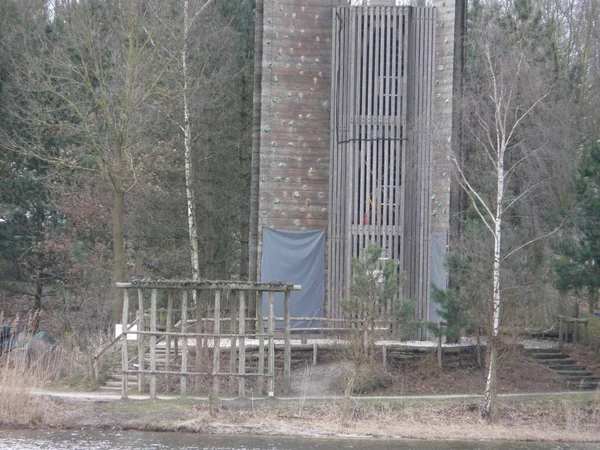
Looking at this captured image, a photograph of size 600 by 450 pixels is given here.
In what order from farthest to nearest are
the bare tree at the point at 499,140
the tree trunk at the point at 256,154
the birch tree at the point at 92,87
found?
the birch tree at the point at 92,87 → the tree trunk at the point at 256,154 → the bare tree at the point at 499,140

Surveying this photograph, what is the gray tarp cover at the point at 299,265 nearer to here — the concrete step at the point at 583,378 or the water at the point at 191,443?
the concrete step at the point at 583,378

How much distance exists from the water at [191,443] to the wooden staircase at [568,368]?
682cm

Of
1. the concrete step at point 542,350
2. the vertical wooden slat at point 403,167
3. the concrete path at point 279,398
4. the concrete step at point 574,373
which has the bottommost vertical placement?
the concrete path at point 279,398

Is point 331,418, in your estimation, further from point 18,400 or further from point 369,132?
point 369,132

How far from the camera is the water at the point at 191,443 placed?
16797mm

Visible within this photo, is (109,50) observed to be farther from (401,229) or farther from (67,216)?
(401,229)

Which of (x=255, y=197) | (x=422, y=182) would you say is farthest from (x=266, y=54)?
(x=422, y=182)

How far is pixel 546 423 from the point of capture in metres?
20.4

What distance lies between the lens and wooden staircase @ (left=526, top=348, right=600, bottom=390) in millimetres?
25109

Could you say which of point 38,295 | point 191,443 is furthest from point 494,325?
point 38,295

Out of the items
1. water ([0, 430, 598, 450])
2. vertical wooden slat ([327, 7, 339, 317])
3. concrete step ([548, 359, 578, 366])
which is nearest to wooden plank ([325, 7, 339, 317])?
vertical wooden slat ([327, 7, 339, 317])

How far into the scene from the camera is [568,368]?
26609 millimetres

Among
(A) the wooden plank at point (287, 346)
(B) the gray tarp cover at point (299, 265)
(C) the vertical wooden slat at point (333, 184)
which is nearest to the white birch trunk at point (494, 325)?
(A) the wooden plank at point (287, 346)

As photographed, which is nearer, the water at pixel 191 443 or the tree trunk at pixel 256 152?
the water at pixel 191 443
